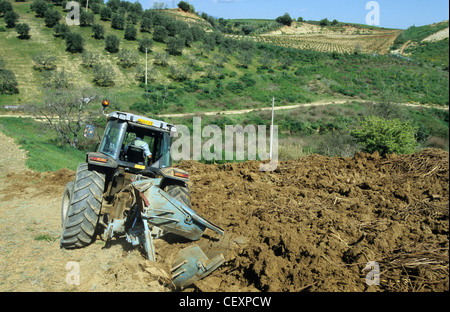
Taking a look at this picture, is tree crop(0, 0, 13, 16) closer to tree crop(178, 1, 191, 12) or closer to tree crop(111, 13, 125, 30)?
tree crop(111, 13, 125, 30)

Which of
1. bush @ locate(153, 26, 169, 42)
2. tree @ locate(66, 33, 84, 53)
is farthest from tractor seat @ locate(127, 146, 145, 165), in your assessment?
bush @ locate(153, 26, 169, 42)

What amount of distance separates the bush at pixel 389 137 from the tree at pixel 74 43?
38440 mm

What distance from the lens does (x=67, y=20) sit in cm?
4725

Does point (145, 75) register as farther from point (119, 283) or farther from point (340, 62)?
point (119, 283)

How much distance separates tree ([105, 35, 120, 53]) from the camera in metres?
43.0

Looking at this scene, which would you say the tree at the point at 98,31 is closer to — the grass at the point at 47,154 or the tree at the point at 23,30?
the tree at the point at 23,30

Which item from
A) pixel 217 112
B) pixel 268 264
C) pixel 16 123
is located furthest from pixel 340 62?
pixel 268 264

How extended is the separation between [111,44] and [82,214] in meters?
43.2

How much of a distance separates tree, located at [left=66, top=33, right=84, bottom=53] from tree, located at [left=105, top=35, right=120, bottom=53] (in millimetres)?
3321

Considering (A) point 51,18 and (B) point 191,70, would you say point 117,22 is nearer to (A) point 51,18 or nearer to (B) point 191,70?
(A) point 51,18

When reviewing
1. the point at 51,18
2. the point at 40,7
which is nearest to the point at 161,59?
the point at 51,18
